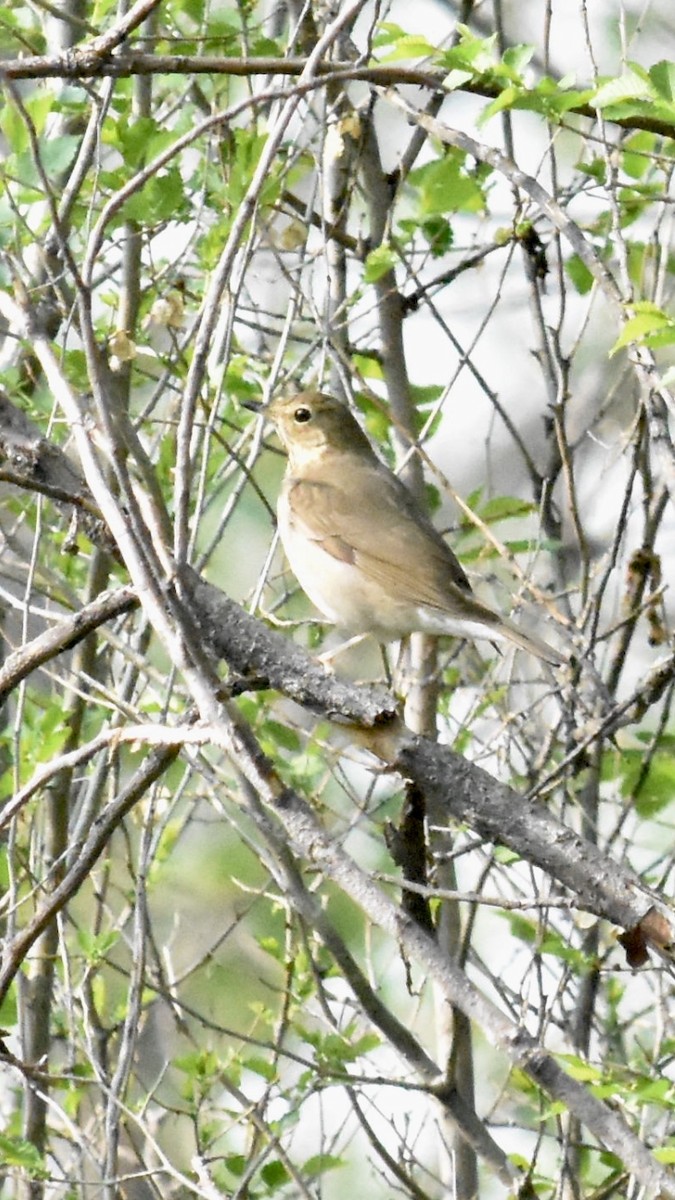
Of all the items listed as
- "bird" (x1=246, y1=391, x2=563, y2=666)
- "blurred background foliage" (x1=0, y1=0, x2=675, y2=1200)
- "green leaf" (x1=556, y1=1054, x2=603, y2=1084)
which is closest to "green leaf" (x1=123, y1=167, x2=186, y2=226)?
"blurred background foliage" (x1=0, y1=0, x2=675, y2=1200)

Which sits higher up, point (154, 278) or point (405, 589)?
point (154, 278)

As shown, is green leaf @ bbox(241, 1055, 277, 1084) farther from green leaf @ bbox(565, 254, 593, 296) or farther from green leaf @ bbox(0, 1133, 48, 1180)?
green leaf @ bbox(565, 254, 593, 296)

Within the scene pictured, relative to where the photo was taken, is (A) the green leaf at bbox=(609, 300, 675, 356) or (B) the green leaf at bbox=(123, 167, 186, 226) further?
(B) the green leaf at bbox=(123, 167, 186, 226)

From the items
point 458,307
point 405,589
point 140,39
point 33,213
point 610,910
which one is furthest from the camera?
point 458,307

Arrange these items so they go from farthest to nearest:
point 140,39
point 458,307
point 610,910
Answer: point 458,307 < point 140,39 < point 610,910

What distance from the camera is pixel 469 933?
12.5 feet

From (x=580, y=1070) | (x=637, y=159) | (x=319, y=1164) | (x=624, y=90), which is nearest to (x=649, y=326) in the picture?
(x=624, y=90)

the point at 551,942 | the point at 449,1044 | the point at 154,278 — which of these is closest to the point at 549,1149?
the point at 449,1044

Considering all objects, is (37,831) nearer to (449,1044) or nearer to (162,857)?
(162,857)

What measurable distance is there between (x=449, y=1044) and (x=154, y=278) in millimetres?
2164

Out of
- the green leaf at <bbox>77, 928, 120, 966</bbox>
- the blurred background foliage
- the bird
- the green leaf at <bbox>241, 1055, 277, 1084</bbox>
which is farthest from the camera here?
the bird

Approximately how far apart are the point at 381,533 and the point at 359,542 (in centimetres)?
7

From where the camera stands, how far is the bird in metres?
4.46

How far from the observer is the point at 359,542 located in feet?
16.1
